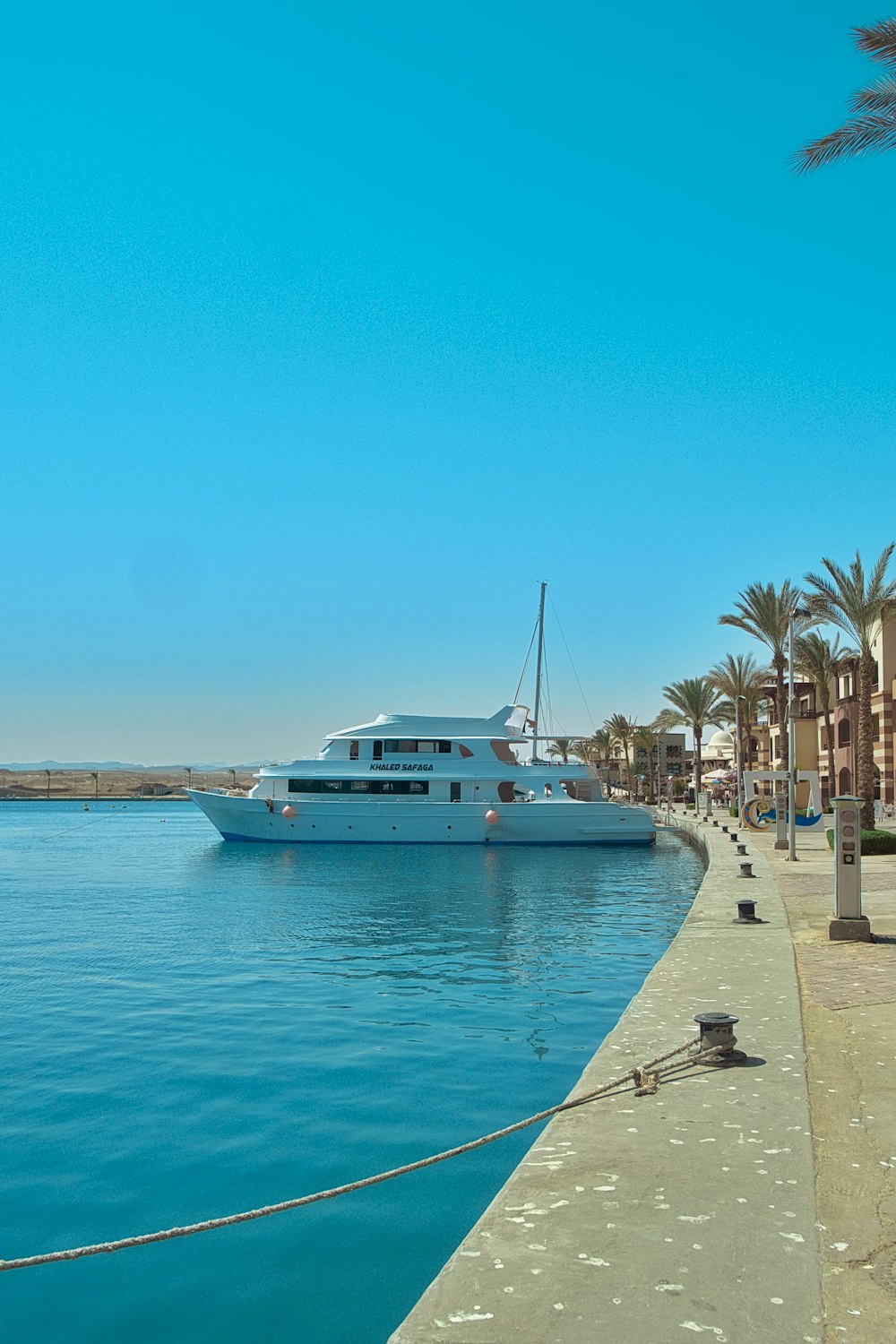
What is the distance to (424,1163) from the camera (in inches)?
198

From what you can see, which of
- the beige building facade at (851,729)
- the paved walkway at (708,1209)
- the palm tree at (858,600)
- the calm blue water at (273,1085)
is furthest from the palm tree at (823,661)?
the paved walkway at (708,1209)

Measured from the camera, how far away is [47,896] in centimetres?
2678

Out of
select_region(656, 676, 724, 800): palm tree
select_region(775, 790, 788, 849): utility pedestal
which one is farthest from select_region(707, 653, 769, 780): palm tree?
select_region(775, 790, 788, 849): utility pedestal

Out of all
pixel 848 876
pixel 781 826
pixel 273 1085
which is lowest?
pixel 273 1085

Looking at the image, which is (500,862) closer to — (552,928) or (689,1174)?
(552,928)

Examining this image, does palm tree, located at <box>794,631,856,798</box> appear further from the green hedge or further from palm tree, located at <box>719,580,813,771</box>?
the green hedge

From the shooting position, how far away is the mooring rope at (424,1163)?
4.23m

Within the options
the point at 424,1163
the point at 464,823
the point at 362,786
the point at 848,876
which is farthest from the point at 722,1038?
the point at 362,786

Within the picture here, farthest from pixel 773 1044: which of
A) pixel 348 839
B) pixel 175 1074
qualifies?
pixel 348 839

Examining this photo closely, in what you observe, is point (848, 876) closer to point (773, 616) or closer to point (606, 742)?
point (773, 616)

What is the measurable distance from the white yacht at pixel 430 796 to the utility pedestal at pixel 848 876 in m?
27.8

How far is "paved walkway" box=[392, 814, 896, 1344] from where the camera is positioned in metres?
3.34

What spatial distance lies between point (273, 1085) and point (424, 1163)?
418 centimetres

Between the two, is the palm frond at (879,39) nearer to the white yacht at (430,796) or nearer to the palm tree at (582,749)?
the white yacht at (430,796)
